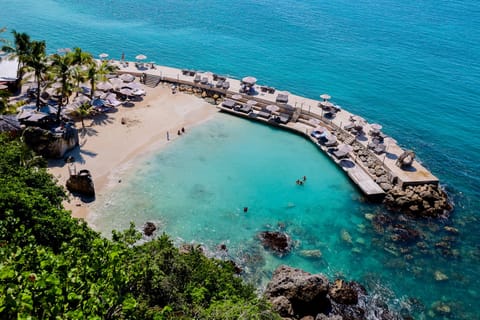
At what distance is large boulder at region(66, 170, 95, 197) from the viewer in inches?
1348

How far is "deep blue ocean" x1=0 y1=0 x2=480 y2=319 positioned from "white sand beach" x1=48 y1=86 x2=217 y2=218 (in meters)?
5.01

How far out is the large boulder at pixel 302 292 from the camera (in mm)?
27203

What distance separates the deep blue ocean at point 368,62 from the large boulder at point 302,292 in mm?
3764

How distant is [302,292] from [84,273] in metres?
17.1

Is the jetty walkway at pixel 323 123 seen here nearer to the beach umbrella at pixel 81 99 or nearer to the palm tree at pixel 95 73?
the palm tree at pixel 95 73

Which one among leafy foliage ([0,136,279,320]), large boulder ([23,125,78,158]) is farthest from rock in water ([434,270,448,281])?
large boulder ([23,125,78,158])

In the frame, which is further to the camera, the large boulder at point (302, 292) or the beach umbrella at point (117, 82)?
the beach umbrella at point (117, 82)

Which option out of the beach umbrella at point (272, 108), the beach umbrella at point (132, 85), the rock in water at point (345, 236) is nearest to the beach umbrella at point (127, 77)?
the beach umbrella at point (132, 85)

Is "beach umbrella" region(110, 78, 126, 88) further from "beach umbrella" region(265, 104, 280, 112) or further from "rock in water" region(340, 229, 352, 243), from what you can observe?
"rock in water" region(340, 229, 352, 243)

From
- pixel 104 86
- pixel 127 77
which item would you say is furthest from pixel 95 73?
pixel 127 77

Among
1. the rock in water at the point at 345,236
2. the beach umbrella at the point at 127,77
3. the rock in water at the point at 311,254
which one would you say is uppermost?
the beach umbrella at the point at 127,77

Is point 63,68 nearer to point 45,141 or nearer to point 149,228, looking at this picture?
point 45,141

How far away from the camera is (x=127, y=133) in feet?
148

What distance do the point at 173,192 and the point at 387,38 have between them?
7562 centimetres
